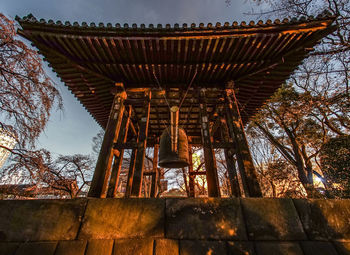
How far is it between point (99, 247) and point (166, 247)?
98 centimetres

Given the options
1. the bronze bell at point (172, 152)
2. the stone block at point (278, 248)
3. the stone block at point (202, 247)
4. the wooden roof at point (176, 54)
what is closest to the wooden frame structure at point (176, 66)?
the wooden roof at point (176, 54)

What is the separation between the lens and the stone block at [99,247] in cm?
210

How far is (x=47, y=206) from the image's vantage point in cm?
237

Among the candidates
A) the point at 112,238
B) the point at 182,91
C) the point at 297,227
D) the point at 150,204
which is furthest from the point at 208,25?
the point at 112,238

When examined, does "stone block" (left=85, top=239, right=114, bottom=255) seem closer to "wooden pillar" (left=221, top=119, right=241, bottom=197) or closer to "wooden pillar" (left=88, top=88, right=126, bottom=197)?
"wooden pillar" (left=88, top=88, right=126, bottom=197)

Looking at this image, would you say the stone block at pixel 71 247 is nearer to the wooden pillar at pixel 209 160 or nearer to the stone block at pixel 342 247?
the wooden pillar at pixel 209 160

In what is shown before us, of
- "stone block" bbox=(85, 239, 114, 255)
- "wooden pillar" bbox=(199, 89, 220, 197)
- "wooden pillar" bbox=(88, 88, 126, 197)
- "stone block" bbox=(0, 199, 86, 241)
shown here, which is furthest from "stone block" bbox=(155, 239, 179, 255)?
"wooden pillar" bbox=(88, 88, 126, 197)

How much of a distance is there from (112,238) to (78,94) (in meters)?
4.99

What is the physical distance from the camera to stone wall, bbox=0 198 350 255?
2114 mm

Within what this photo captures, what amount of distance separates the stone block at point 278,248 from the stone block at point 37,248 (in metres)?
2.97

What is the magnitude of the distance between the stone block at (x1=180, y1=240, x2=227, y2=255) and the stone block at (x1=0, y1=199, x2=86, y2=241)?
1676mm

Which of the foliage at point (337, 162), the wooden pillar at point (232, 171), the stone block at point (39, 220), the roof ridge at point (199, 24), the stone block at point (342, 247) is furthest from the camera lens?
the foliage at point (337, 162)

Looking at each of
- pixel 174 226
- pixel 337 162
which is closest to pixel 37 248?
Result: pixel 174 226

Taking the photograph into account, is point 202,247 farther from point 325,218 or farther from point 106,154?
point 106,154
